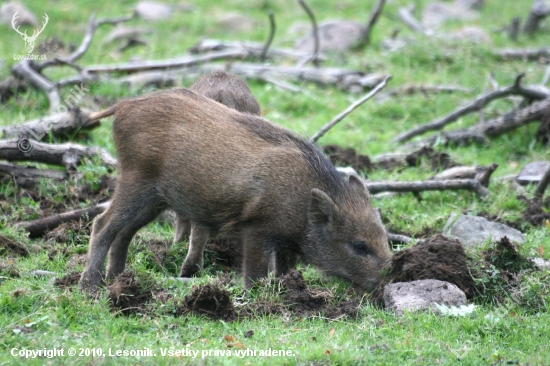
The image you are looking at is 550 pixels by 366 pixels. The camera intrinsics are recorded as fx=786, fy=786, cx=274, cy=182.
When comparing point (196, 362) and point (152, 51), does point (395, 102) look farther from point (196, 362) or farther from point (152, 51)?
point (196, 362)

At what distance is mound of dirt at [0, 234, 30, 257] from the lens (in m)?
6.62

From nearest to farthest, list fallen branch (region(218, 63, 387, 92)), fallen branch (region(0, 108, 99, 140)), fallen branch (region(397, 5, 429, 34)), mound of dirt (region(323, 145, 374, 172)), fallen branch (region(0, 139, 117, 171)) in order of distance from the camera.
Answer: fallen branch (region(0, 139, 117, 171)) < fallen branch (region(0, 108, 99, 140)) < mound of dirt (region(323, 145, 374, 172)) < fallen branch (region(218, 63, 387, 92)) < fallen branch (region(397, 5, 429, 34))

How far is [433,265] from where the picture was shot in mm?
6109

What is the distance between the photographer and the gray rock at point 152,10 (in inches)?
651

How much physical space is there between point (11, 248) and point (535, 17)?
12.0 meters

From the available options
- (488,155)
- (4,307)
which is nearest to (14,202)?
(4,307)

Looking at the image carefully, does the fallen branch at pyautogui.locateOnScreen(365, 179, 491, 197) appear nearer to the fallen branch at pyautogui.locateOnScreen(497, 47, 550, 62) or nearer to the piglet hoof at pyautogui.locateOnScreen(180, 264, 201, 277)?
the piglet hoof at pyautogui.locateOnScreen(180, 264, 201, 277)

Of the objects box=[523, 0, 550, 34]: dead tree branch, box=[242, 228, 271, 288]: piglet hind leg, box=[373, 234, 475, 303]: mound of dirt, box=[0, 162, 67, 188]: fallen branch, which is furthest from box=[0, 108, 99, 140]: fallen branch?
box=[523, 0, 550, 34]: dead tree branch

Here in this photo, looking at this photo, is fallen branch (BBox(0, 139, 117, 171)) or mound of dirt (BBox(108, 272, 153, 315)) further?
fallen branch (BBox(0, 139, 117, 171))

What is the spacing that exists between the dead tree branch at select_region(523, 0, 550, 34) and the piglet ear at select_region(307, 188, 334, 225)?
10.9 m

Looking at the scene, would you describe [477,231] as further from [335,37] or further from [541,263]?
[335,37]

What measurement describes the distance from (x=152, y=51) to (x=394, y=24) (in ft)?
19.0

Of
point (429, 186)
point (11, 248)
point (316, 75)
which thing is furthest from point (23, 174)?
point (316, 75)

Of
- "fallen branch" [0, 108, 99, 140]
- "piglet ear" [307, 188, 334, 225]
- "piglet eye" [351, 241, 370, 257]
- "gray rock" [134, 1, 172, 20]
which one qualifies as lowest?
"gray rock" [134, 1, 172, 20]
